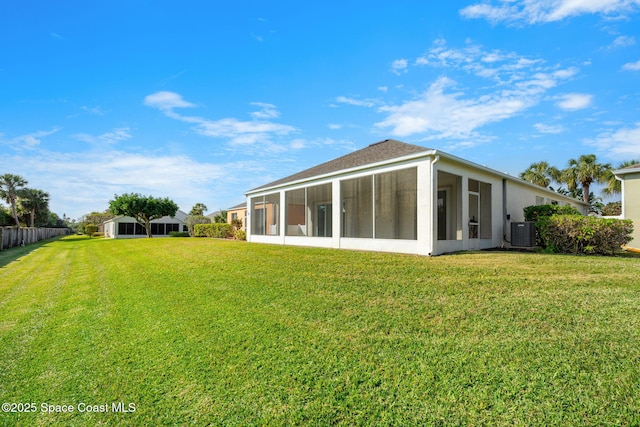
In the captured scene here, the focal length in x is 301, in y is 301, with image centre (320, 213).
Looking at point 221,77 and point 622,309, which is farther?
point 221,77

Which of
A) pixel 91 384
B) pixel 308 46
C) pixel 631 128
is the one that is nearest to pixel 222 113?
pixel 308 46

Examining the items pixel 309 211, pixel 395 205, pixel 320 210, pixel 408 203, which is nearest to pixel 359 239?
pixel 395 205

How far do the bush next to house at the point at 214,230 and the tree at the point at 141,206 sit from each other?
322 inches

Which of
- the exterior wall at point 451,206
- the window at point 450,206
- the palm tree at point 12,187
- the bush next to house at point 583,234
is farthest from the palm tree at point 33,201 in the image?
the bush next to house at point 583,234

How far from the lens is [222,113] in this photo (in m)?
13.8

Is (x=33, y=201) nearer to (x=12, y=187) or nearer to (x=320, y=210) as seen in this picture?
(x=12, y=187)

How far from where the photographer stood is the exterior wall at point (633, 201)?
40.9 feet

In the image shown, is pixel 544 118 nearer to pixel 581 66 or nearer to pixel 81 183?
pixel 581 66

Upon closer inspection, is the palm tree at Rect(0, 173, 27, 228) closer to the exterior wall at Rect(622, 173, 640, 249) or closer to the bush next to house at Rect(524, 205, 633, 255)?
the bush next to house at Rect(524, 205, 633, 255)

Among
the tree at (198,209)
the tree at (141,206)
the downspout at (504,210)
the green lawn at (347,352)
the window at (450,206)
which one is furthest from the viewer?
the tree at (198,209)

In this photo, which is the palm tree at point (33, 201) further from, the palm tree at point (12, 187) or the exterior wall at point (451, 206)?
the exterior wall at point (451, 206)

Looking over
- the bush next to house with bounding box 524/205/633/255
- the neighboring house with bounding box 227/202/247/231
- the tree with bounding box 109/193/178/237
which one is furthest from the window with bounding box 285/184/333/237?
the tree with bounding box 109/193/178/237

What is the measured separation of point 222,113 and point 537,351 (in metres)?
14.0

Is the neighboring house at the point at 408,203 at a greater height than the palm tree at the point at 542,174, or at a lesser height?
lesser
